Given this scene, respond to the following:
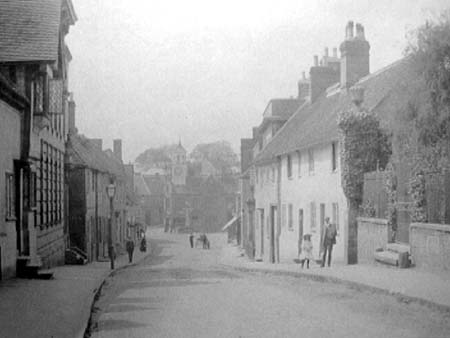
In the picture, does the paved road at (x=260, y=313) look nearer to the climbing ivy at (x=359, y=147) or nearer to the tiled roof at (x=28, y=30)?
the tiled roof at (x=28, y=30)

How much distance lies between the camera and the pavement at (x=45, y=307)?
11.1 metres

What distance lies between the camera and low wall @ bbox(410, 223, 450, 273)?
16.9 m

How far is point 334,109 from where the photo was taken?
3506 cm

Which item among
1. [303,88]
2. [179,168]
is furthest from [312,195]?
[179,168]

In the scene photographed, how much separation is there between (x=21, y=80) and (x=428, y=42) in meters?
11.8

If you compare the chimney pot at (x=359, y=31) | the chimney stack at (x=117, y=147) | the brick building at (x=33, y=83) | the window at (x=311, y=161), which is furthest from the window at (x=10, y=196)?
the chimney stack at (x=117, y=147)

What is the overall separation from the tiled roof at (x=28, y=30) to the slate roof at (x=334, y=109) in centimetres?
1061

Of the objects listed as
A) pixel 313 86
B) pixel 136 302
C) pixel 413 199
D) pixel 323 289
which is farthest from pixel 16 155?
pixel 313 86

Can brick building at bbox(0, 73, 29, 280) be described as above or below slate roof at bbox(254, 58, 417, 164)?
below

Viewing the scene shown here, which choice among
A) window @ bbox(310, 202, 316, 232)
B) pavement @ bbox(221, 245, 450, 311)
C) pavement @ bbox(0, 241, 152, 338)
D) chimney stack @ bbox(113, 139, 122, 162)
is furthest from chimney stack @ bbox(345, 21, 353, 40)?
chimney stack @ bbox(113, 139, 122, 162)

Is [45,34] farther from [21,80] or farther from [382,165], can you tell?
[382,165]

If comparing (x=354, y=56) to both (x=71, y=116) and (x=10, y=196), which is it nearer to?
(x=10, y=196)

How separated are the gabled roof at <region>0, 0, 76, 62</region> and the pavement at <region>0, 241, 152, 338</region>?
6191 millimetres

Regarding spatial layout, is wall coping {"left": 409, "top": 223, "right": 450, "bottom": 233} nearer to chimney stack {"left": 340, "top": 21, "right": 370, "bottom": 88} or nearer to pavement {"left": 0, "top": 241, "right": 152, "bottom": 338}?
pavement {"left": 0, "top": 241, "right": 152, "bottom": 338}
